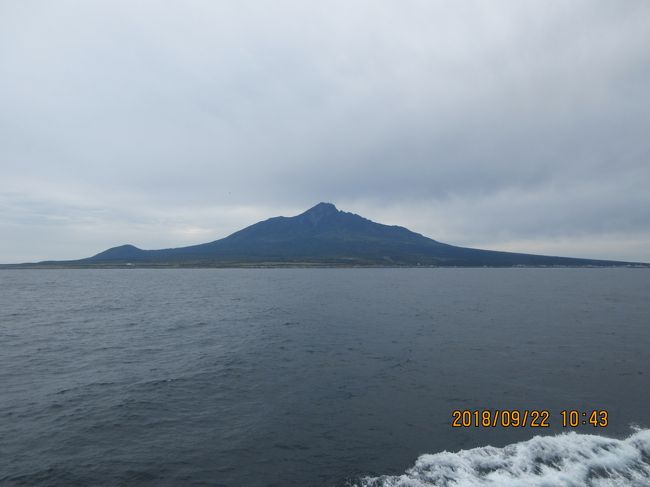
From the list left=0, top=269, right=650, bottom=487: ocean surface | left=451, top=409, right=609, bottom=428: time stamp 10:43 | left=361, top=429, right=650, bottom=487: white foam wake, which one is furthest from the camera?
left=451, top=409, right=609, bottom=428: time stamp 10:43

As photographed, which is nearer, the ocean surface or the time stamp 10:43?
the ocean surface

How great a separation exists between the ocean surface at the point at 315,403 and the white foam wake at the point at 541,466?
94mm

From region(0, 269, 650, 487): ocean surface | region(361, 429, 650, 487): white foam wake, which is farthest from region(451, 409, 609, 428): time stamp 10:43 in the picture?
region(361, 429, 650, 487): white foam wake

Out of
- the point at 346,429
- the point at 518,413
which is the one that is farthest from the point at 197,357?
the point at 518,413

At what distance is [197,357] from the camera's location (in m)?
38.3

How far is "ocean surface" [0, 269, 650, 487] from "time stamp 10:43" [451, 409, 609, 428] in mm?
520

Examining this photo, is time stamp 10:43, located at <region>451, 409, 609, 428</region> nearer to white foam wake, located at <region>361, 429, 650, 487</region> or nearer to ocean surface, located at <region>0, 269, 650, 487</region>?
ocean surface, located at <region>0, 269, 650, 487</region>

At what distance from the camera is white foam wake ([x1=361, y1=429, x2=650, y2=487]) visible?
17203mm

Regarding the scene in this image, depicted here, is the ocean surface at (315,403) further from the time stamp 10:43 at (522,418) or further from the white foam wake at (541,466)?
the time stamp 10:43 at (522,418)

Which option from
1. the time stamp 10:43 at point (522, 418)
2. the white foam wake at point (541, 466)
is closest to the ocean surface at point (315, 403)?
the white foam wake at point (541, 466)

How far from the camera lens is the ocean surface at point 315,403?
1836 cm

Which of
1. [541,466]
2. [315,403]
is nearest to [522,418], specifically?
[541,466]

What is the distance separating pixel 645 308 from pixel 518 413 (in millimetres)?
77304

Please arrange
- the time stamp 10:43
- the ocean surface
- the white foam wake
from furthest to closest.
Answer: the time stamp 10:43 < the ocean surface < the white foam wake
